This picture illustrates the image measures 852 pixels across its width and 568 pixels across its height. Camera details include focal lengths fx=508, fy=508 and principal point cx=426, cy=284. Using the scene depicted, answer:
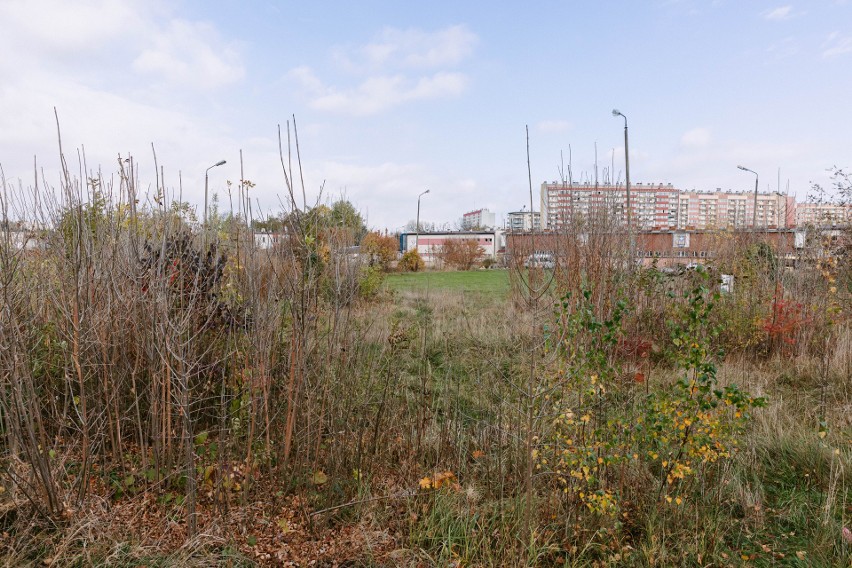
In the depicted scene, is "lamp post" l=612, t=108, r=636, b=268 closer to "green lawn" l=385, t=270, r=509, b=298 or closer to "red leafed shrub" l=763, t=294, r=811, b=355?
"red leafed shrub" l=763, t=294, r=811, b=355

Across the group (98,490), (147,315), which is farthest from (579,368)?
(98,490)

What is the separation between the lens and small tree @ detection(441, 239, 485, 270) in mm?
30188

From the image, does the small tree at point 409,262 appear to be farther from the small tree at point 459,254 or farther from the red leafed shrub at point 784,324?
the red leafed shrub at point 784,324

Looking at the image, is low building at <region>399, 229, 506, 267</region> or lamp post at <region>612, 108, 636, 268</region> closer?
lamp post at <region>612, 108, 636, 268</region>

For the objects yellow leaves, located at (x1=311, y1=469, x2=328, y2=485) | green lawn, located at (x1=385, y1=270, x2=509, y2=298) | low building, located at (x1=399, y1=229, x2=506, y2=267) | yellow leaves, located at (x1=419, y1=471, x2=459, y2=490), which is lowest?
yellow leaves, located at (x1=419, y1=471, x2=459, y2=490)

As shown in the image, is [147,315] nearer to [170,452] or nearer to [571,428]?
[170,452]

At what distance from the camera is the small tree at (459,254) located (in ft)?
99.0

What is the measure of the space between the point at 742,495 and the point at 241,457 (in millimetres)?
3057

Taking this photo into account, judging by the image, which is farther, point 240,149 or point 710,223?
point 710,223

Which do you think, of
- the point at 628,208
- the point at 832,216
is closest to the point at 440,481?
the point at 628,208

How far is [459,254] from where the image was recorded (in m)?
30.2

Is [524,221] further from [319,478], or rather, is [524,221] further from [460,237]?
[460,237]

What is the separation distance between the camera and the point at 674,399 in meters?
2.87

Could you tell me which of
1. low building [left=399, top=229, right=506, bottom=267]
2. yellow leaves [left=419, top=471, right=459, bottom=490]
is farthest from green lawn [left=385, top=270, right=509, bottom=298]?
low building [left=399, top=229, right=506, bottom=267]
